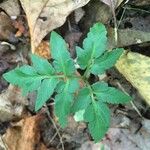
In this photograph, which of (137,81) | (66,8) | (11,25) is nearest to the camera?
(137,81)

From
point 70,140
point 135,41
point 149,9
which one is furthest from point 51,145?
A: point 149,9

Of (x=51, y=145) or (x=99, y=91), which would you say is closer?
(x=99, y=91)

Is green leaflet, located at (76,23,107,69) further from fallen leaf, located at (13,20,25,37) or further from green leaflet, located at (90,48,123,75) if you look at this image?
fallen leaf, located at (13,20,25,37)

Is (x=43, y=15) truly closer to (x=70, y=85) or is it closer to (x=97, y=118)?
(x=70, y=85)

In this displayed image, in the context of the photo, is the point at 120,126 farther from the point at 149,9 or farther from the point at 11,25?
the point at 11,25

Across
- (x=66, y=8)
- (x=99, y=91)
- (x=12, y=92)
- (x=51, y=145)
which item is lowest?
(x=51, y=145)

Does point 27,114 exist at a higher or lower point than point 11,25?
lower

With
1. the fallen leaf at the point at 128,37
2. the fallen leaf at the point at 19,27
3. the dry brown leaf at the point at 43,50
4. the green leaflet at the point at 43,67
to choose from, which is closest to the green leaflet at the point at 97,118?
the green leaflet at the point at 43,67
